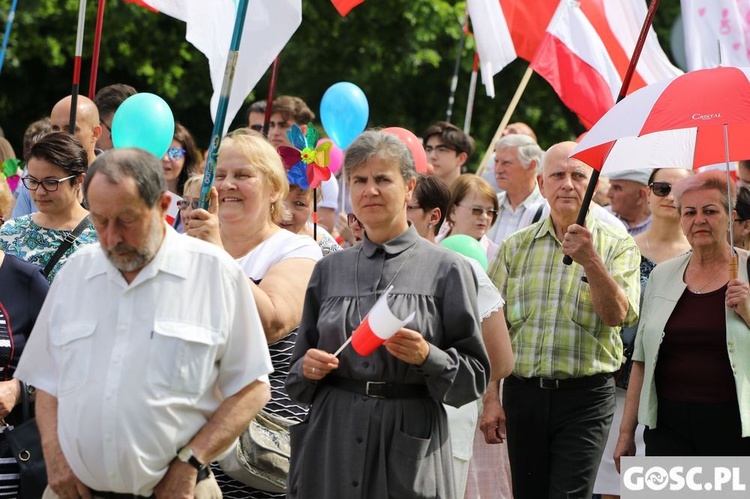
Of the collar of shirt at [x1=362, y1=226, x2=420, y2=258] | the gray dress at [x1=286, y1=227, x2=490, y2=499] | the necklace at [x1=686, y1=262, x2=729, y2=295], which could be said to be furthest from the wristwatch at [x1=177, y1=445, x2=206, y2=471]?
the necklace at [x1=686, y1=262, x2=729, y2=295]

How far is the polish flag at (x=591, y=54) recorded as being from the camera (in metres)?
9.07

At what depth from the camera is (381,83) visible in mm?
19281

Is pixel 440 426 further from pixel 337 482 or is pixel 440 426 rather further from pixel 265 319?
pixel 265 319

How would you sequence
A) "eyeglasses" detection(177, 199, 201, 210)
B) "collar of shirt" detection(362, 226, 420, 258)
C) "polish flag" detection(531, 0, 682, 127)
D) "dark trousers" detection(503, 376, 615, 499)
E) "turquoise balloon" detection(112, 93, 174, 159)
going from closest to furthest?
"collar of shirt" detection(362, 226, 420, 258) → "eyeglasses" detection(177, 199, 201, 210) → "dark trousers" detection(503, 376, 615, 499) → "turquoise balloon" detection(112, 93, 174, 159) → "polish flag" detection(531, 0, 682, 127)

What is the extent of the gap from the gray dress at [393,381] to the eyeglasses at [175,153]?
350 centimetres

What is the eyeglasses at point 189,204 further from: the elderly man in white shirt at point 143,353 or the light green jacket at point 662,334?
the light green jacket at point 662,334

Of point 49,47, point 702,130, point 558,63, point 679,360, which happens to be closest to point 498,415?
point 679,360

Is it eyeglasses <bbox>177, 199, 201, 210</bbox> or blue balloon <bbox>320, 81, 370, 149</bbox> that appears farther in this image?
Answer: blue balloon <bbox>320, 81, 370, 149</bbox>

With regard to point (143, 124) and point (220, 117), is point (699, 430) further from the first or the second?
point (143, 124)

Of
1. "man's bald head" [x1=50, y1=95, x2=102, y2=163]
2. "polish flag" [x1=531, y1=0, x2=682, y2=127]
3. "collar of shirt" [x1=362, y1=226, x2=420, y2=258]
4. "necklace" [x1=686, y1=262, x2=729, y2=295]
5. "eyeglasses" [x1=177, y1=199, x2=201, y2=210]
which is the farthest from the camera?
"polish flag" [x1=531, y1=0, x2=682, y2=127]

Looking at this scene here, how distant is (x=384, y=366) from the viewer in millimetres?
4430

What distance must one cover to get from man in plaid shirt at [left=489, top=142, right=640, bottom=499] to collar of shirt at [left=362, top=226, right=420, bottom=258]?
1503mm

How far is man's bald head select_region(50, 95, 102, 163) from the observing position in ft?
24.3

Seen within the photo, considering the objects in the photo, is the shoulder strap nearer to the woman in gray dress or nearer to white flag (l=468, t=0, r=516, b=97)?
the woman in gray dress
